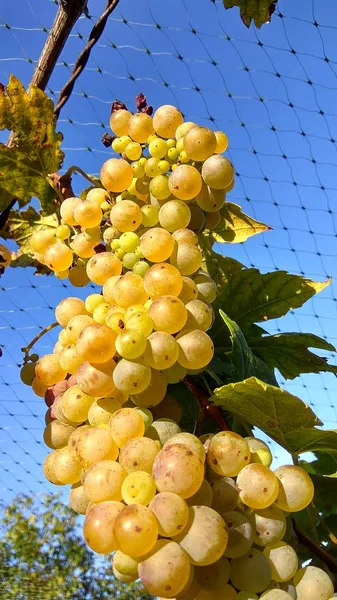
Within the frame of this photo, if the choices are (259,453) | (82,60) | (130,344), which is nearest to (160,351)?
(130,344)

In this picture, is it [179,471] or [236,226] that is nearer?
[179,471]

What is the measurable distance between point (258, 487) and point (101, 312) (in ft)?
0.80

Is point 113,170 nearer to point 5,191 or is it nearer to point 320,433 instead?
point 5,191

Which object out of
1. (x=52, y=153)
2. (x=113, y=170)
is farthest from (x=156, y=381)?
(x=52, y=153)

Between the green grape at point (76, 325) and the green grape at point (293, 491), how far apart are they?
0.25m

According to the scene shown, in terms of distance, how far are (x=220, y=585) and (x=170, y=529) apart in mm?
82

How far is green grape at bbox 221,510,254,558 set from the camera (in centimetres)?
46

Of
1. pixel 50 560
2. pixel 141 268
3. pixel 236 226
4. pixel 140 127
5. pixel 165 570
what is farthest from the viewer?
pixel 50 560

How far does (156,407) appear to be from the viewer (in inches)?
22.6

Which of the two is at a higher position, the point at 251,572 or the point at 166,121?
the point at 166,121

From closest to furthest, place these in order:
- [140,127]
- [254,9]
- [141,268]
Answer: [141,268], [140,127], [254,9]

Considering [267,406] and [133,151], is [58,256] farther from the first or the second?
[267,406]

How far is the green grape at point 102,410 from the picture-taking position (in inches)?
21.0

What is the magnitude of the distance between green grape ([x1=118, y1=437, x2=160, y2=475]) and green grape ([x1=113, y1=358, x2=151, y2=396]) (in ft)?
0.17
